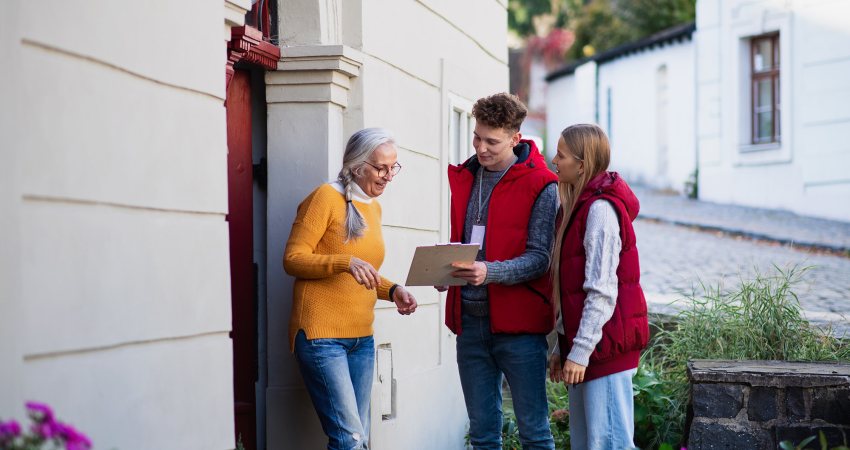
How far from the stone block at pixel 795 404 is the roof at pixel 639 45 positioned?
17.3 metres

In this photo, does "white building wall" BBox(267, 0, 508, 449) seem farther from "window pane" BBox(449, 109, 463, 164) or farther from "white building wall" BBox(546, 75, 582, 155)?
"white building wall" BBox(546, 75, 582, 155)

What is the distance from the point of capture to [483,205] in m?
4.18

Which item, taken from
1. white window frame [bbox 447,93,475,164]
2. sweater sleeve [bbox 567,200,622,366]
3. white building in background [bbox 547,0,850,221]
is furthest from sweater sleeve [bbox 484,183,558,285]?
white building in background [bbox 547,0,850,221]

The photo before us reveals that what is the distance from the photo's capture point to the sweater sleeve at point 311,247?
12.9 feet

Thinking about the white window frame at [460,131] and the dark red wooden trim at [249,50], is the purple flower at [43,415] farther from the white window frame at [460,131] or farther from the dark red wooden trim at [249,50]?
the white window frame at [460,131]

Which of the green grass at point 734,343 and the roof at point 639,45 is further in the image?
the roof at point 639,45

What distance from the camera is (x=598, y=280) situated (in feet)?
12.0

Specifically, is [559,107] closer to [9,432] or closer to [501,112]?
[501,112]

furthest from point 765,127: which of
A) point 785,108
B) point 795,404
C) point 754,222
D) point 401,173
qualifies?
point 795,404

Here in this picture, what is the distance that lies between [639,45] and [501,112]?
66.9ft

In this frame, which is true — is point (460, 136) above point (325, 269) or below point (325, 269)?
above

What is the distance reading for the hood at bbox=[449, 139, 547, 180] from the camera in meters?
4.12

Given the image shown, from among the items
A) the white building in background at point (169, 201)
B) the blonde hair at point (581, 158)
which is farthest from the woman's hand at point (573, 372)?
the white building in background at point (169, 201)

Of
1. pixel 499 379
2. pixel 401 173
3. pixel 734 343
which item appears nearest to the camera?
pixel 499 379
